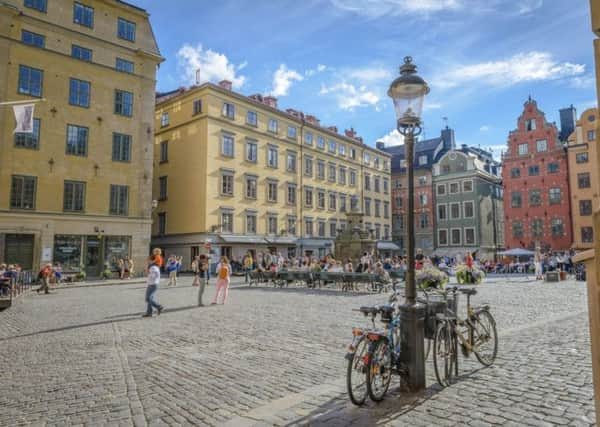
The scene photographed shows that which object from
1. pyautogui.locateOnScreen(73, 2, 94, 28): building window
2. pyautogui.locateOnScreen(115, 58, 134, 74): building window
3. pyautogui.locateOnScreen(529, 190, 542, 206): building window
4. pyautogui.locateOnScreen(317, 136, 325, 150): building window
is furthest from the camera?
pyautogui.locateOnScreen(317, 136, 325, 150): building window

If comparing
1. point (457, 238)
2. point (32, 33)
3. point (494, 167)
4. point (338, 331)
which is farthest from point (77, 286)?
point (494, 167)

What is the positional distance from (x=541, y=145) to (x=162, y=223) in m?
42.3

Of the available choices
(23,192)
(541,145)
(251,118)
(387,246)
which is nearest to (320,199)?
(251,118)

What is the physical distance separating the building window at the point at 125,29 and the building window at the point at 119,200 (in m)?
11.6

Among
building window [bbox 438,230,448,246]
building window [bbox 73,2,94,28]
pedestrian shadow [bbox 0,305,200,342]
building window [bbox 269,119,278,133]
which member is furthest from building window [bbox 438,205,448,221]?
pedestrian shadow [bbox 0,305,200,342]

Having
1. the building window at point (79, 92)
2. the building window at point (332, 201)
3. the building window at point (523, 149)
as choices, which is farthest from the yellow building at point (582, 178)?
the building window at point (79, 92)

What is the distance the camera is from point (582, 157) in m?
44.2

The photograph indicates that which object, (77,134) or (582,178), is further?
(582,178)

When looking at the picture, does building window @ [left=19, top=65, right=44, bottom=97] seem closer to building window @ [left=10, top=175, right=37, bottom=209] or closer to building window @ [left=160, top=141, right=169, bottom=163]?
building window @ [left=10, top=175, right=37, bottom=209]

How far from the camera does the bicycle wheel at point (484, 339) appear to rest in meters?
6.49

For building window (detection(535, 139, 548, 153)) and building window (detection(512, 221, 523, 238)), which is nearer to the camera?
building window (detection(535, 139, 548, 153))

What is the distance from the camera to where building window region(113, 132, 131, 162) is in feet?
102

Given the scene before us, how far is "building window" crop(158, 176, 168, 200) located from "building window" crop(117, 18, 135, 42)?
12904 millimetres

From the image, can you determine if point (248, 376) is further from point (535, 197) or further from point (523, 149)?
point (523, 149)
